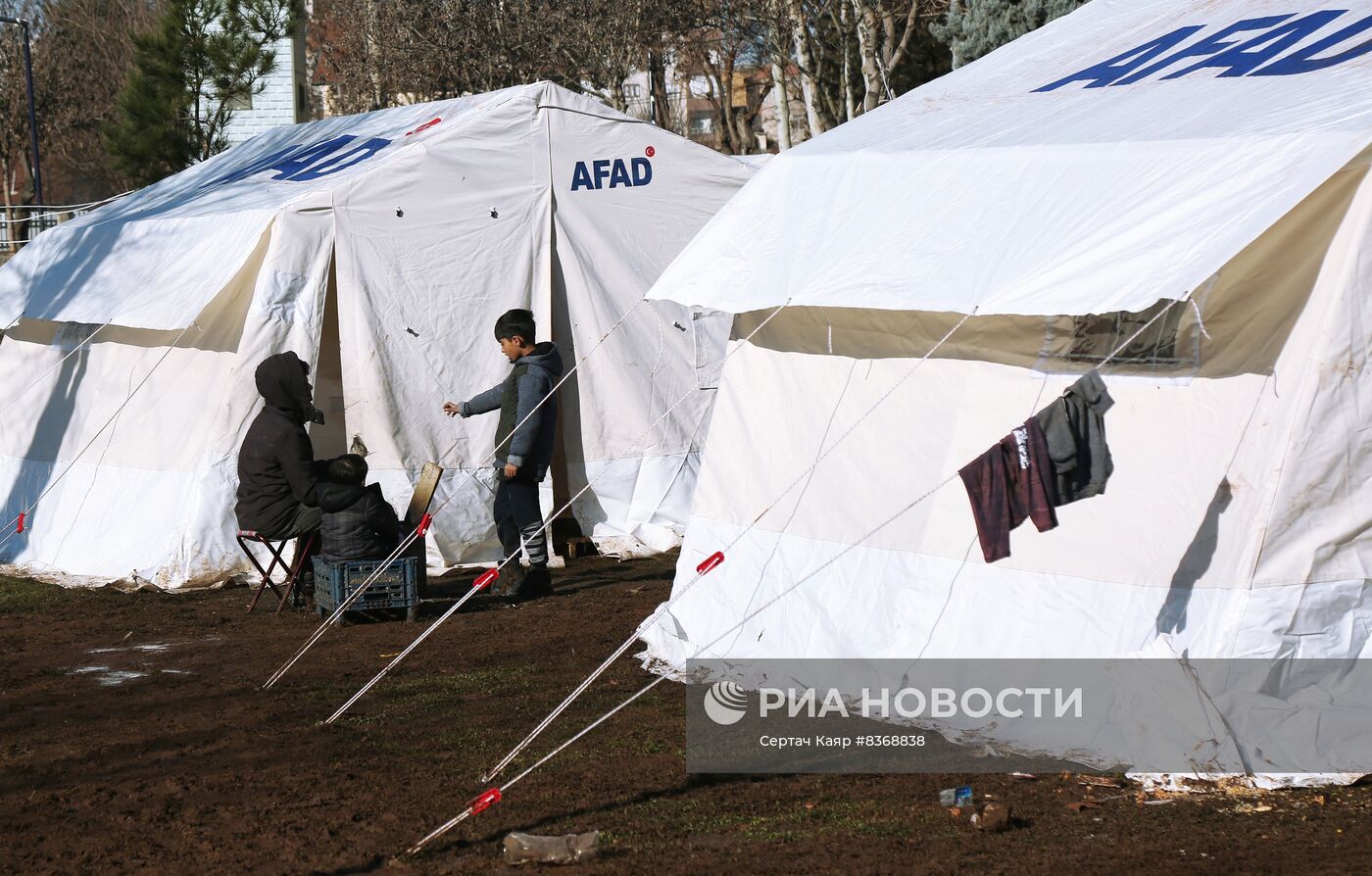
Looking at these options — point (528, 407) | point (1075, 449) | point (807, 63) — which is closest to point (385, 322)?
point (528, 407)

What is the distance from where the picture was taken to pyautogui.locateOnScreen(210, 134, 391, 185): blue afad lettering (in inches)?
399

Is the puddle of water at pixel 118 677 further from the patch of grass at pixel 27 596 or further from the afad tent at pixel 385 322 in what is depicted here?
the afad tent at pixel 385 322

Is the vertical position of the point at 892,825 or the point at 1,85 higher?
the point at 1,85

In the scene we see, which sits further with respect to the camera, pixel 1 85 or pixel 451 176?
pixel 1 85

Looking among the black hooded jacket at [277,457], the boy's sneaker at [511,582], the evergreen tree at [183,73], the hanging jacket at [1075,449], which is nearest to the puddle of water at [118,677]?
the black hooded jacket at [277,457]

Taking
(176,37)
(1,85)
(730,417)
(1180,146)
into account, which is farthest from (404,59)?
(1180,146)

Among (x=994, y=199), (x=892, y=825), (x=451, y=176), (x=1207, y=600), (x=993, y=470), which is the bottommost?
(x=892, y=825)

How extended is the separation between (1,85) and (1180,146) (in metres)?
35.9

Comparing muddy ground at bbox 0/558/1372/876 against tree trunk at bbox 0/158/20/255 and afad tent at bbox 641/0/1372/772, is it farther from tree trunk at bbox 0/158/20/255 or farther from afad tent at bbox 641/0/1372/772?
tree trunk at bbox 0/158/20/255

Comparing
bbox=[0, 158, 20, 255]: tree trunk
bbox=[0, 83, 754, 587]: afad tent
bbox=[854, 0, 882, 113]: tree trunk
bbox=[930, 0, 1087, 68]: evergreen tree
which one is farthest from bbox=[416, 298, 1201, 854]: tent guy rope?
bbox=[0, 158, 20, 255]: tree trunk

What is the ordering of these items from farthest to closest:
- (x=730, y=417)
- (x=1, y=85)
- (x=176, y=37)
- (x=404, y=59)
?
(x=1, y=85)
(x=404, y=59)
(x=176, y=37)
(x=730, y=417)

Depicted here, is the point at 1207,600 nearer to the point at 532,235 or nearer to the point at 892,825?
the point at 892,825

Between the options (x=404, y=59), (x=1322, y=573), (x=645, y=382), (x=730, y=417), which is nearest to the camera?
(x=1322, y=573)

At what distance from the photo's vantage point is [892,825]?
4.66 metres
